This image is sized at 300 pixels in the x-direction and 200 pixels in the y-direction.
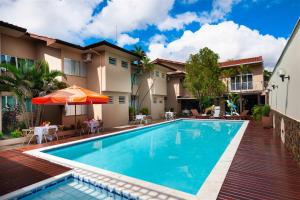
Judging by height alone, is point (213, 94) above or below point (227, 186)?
above

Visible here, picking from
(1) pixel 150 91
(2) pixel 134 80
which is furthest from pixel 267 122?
(2) pixel 134 80

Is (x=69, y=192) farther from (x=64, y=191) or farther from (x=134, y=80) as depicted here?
(x=134, y=80)

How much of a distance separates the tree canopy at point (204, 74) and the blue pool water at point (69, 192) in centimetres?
2412

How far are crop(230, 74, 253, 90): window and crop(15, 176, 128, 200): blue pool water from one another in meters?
30.6

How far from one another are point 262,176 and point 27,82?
532 inches

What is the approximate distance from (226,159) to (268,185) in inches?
92.7

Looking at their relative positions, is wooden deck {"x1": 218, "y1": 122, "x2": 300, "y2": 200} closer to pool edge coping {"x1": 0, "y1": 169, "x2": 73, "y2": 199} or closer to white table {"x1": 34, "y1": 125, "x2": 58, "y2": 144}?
pool edge coping {"x1": 0, "y1": 169, "x2": 73, "y2": 199}

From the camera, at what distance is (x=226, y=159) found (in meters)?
7.50

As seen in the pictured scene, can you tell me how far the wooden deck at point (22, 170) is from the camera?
5.67 meters

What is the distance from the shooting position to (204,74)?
2781 centimetres

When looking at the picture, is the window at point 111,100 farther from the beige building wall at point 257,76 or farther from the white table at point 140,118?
the beige building wall at point 257,76

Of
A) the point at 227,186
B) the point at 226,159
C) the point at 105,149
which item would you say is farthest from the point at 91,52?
the point at 227,186

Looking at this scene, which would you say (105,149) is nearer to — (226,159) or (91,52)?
(226,159)

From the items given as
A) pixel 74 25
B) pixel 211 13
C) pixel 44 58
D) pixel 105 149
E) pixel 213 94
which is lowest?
pixel 105 149
